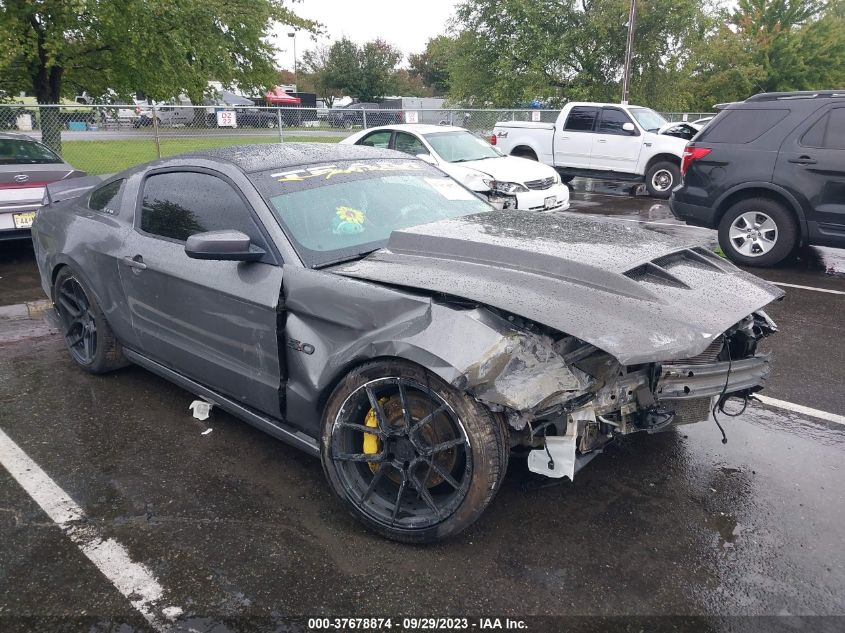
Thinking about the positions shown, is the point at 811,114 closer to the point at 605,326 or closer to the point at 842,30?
the point at 605,326

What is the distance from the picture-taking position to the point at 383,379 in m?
2.74

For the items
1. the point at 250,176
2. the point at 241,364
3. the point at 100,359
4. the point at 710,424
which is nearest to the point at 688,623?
the point at 710,424

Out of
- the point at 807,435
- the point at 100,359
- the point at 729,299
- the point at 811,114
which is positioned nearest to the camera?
the point at 729,299

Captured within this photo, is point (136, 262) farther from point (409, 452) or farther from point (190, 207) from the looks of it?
point (409, 452)

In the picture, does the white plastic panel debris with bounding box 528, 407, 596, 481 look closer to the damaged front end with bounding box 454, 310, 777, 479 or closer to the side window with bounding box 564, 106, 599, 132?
the damaged front end with bounding box 454, 310, 777, 479

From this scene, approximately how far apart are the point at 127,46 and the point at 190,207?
10.0 m

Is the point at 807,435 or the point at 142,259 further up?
the point at 142,259

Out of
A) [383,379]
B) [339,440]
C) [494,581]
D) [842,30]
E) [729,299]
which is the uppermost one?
[842,30]

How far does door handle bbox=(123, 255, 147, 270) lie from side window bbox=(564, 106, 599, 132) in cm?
1269

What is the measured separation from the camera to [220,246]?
10.2 feet

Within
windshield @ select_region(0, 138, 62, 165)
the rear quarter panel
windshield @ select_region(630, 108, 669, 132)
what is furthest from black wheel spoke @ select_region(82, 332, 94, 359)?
windshield @ select_region(630, 108, 669, 132)

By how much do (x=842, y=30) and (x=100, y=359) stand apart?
3710 centimetres

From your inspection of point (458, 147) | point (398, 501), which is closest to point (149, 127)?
point (458, 147)

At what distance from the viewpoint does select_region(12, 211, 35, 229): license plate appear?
25.3ft
